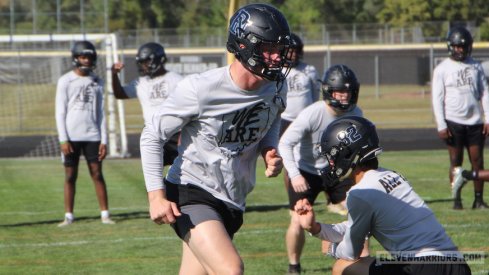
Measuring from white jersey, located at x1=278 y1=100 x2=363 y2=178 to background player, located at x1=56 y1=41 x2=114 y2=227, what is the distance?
3600 mm

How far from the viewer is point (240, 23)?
5.68 metres

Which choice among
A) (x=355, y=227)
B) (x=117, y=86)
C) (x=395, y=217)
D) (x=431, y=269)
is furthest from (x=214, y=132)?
(x=117, y=86)

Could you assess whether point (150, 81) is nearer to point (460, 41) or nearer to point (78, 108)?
point (78, 108)

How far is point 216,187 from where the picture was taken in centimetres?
584

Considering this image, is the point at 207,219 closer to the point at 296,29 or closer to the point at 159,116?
the point at 159,116

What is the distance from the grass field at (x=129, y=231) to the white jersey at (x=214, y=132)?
288 cm

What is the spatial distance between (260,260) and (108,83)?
1301 cm

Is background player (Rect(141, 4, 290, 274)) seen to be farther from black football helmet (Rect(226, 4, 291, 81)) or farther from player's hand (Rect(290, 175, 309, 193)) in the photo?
player's hand (Rect(290, 175, 309, 193))

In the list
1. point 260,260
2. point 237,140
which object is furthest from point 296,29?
point 237,140

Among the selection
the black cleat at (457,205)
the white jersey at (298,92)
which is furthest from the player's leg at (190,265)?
the white jersey at (298,92)

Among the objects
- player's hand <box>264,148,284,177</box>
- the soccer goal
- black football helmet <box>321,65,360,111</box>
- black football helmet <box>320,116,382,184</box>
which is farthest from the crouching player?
the soccer goal

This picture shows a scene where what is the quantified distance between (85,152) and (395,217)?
7.13m

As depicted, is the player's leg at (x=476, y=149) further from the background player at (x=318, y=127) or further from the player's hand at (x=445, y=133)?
the background player at (x=318, y=127)

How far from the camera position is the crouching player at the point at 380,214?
5.61 metres
